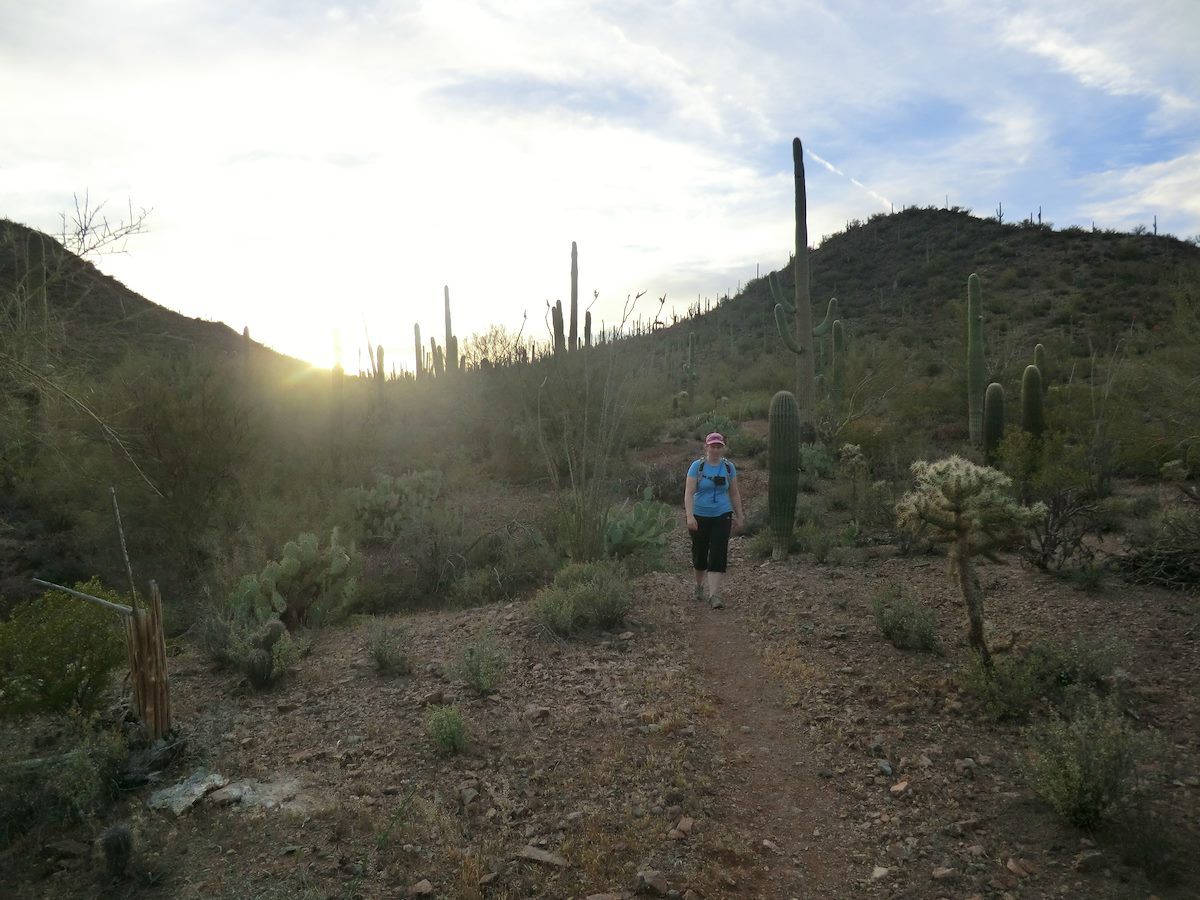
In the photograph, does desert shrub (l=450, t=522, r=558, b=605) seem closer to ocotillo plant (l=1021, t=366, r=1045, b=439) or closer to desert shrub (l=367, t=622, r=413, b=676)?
desert shrub (l=367, t=622, r=413, b=676)

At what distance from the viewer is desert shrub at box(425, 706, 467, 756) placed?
475 centimetres

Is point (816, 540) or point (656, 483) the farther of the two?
point (656, 483)

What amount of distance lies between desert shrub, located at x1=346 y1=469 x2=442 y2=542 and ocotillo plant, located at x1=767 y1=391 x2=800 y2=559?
507cm

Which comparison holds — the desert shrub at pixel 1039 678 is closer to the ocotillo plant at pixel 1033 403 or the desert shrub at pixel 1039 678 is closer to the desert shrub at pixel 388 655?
the desert shrub at pixel 388 655

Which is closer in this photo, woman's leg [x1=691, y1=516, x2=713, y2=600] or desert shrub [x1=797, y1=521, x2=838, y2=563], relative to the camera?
woman's leg [x1=691, y1=516, x2=713, y2=600]

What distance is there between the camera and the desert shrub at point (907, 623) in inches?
246

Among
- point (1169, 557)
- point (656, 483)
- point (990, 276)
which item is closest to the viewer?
point (1169, 557)

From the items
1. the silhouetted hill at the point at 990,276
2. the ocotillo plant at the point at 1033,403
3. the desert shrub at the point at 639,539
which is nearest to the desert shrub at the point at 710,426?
the ocotillo plant at the point at 1033,403

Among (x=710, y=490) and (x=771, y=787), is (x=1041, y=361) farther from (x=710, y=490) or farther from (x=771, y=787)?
(x=771, y=787)

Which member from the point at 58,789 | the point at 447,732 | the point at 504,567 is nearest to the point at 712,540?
the point at 504,567

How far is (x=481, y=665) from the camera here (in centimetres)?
573

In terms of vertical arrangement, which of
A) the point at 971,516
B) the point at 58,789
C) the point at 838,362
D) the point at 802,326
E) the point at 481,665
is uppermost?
the point at 802,326

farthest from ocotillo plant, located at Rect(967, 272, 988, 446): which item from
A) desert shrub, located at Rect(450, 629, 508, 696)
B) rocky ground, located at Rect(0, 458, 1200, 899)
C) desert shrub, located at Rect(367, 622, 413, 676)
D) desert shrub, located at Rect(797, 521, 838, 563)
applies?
desert shrub, located at Rect(367, 622, 413, 676)

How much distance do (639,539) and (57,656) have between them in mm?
5992
